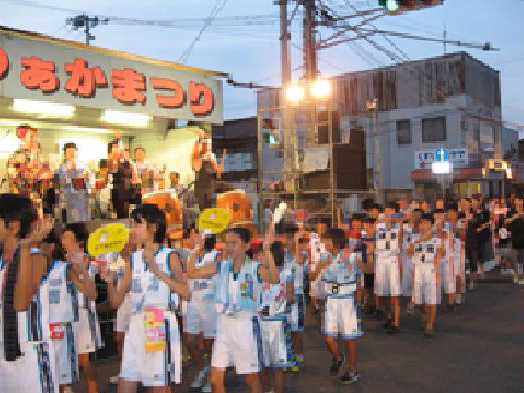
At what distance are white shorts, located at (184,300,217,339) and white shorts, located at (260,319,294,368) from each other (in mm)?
1365

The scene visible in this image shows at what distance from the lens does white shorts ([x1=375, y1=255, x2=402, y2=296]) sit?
10.5 m

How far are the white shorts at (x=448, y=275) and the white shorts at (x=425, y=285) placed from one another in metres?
1.49

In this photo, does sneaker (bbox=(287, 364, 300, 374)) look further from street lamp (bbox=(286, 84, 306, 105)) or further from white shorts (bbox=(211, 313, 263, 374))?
street lamp (bbox=(286, 84, 306, 105))

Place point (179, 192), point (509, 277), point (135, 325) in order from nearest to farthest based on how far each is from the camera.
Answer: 1. point (135, 325)
2. point (179, 192)
3. point (509, 277)

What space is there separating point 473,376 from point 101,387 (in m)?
4.62

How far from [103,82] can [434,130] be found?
2688cm

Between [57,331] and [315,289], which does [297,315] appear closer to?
[57,331]

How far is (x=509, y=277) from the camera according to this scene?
54.5 ft

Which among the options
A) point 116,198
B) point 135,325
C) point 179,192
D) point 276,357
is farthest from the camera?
point 179,192

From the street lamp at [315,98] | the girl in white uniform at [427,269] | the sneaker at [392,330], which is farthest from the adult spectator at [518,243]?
the sneaker at [392,330]

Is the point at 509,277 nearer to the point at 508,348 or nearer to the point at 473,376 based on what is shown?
the point at 508,348

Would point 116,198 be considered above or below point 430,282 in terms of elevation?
above

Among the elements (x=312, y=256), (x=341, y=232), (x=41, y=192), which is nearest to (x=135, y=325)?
(x=341, y=232)

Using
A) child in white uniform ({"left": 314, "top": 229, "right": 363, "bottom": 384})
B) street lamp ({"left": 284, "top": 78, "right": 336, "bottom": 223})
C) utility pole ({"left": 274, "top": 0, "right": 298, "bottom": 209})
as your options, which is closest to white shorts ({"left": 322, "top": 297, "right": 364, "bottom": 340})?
child in white uniform ({"left": 314, "top": 229, "right": 363, "bottom": 384})
